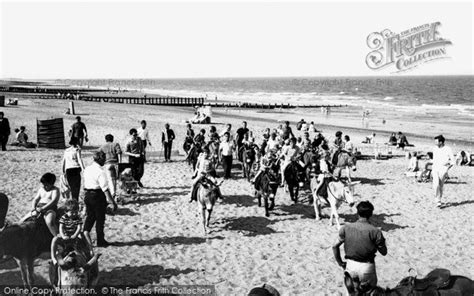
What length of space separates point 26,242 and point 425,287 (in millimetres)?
6050

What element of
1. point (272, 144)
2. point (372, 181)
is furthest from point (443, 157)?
point (272, 144)

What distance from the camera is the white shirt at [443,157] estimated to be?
1237 cm

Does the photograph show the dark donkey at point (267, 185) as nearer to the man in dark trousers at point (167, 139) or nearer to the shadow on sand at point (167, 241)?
the shadow on sand at point (167, 241)

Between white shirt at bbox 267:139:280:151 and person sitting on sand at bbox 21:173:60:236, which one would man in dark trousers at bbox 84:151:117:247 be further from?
white shirt at bbox 267:139:280:151

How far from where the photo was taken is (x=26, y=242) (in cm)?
652

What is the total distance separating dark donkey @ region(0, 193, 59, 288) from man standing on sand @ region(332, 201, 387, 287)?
492 cm

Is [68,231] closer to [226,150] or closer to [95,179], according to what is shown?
[95,179]

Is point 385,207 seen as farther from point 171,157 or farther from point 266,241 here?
point 171,157

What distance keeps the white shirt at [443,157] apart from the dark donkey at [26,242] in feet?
36.8

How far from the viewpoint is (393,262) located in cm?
885

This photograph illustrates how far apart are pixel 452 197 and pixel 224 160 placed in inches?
336

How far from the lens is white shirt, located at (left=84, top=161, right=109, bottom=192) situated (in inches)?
322

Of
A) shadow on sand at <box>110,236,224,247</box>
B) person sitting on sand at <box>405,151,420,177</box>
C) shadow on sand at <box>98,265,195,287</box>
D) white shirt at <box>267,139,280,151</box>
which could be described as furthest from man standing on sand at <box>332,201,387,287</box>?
person sitting on sand at <box>405,151,420,177</box>

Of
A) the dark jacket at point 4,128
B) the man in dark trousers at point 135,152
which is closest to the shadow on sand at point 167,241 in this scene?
the man in dark trousers at point 135,152
